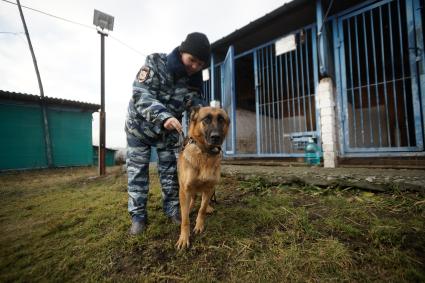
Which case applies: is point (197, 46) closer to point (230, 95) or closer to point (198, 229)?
point (198, 229)

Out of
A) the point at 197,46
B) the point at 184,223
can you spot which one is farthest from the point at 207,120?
the point at 184,223

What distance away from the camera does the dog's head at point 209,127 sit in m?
2.06

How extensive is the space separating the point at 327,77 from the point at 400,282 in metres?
3.69

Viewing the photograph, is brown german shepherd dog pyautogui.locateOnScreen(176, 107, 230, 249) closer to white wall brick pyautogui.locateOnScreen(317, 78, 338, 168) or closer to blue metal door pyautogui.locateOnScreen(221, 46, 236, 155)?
white wall brick pyautogui.locateOnScreen(317, 78, 338, 168)

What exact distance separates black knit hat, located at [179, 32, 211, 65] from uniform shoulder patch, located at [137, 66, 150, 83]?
446 millimetres

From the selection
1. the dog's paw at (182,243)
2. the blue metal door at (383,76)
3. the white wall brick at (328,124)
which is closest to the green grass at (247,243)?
the dog's paw at (182,243)

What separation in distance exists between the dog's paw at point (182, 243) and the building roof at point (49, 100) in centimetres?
1200

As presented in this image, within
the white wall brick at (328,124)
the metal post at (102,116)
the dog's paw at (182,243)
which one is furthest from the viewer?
the metal post at (102,116)

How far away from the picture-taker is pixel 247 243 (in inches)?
68.7

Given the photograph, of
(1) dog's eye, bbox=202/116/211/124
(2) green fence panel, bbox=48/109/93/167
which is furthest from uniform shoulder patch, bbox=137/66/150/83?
(2) green fence panel, bbox=48/109/93/167

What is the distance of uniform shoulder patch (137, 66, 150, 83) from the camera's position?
2223 millimetres

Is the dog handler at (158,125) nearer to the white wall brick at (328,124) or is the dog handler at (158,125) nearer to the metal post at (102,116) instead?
the white wall brick at (328,124)

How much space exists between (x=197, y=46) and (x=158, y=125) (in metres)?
0.93

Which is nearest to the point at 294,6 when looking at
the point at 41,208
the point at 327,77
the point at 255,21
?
the point at 255,21
